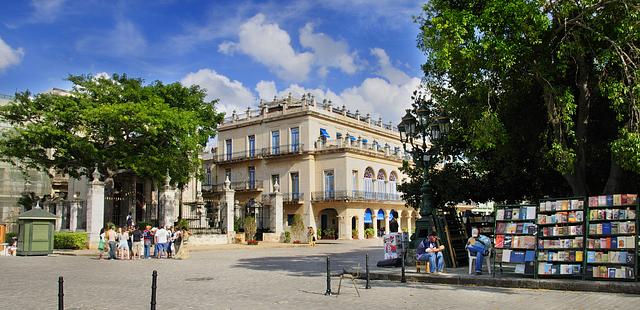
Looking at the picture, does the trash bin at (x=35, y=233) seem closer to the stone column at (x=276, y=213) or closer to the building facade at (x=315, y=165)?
the stone column at (x=276, y=213)

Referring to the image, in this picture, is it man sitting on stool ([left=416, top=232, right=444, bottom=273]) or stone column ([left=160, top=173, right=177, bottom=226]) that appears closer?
man sitting on stool ([left=416, top=232, right=444, bottom=273])

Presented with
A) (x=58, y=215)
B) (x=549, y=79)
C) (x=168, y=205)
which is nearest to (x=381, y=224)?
(x=168, y=205)

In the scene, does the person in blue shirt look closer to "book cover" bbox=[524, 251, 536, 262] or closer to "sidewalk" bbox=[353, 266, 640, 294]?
"sidewalk" bbox=[353, 266, 640, 294]

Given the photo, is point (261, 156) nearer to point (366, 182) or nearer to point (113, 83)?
point (366, 182)

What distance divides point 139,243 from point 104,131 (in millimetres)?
9860

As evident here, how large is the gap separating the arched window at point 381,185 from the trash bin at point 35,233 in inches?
1241

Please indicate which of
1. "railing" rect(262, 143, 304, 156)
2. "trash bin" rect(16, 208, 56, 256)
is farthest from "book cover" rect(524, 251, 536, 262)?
"railing" rect(262, 143, 304, 156)

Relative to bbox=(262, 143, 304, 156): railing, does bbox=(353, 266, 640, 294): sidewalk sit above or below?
below

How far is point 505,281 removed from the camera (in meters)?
13.3

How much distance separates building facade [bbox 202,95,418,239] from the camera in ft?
163

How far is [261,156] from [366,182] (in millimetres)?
9826

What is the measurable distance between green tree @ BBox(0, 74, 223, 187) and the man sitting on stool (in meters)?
20.0

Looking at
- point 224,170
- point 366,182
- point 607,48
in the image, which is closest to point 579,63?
point 607,48

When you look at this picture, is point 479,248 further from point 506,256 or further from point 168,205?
point 168,205
